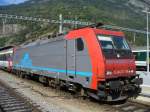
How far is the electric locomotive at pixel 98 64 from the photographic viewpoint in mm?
13828

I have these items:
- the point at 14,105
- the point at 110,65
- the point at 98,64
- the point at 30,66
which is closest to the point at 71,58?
the point at 98,64

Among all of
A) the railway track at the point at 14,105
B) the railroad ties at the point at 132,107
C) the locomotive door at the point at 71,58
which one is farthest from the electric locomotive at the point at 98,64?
A: the railway track at the point at 14,105

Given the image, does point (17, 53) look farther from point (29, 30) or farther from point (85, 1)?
point (85, 1)

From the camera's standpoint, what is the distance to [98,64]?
545 inches

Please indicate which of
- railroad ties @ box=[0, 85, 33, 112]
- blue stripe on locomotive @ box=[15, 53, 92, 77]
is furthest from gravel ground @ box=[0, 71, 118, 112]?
blue stripe on locomotive @ box=[15, 53, 92, 77]

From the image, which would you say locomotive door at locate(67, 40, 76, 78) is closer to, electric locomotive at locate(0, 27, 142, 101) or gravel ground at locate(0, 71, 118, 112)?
electric locomotive at locate(0, 27, 142, 101)

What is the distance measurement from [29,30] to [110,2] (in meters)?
102

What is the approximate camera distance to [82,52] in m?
15.1

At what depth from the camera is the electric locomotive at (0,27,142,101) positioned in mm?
13828

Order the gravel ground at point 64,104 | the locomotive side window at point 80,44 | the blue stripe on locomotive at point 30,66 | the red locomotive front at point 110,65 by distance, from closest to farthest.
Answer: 1. the gravel ground at point 64,104
2. the red locomotive front at point 110,65
3. the blue stripe on locomotive at point 30,66
4. the locomotive side window at point 80,44

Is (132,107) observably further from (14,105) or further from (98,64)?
(14,105)

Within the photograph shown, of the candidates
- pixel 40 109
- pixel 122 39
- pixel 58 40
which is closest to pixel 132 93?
pixel 122 39

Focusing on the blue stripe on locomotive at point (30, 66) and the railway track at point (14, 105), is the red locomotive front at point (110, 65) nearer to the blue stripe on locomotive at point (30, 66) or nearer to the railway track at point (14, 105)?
the blue stripe on locomotive at point (30, 66)

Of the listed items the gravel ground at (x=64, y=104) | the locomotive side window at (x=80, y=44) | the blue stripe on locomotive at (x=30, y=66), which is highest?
the locomotive side window at (x=80, y=44)
